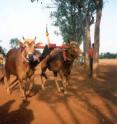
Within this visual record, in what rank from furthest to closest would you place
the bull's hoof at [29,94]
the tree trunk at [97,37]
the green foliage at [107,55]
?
the green foliage at [107,55]
the tree trunk at [97,37]
the bull's hoof at [29,94]

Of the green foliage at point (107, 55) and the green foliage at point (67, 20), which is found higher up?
the green foliage at point (67, 20)

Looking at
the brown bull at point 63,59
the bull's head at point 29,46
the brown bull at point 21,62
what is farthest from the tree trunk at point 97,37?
the bull's head at point 29,46

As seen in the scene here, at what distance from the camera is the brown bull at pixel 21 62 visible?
16.2m

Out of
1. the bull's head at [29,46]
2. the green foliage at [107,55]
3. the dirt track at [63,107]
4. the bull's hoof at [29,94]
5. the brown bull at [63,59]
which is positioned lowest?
the green foliage at [107,55]

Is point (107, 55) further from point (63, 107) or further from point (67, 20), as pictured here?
point (63, 107)

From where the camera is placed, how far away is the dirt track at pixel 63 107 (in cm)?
1329

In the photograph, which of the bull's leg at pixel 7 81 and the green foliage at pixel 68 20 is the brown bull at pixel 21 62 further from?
the green foliage at pixel 68 20

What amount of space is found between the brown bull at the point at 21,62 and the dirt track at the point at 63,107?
90cm

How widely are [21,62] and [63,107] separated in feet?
10.2

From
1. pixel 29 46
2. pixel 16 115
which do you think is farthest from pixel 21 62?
pixel 16 115

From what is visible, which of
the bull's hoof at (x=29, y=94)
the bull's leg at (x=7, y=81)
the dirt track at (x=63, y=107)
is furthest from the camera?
the bull's leg at (x=7, y=81)

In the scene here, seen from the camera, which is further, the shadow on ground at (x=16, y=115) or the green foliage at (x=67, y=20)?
the green foliage at (x=67, y=20)

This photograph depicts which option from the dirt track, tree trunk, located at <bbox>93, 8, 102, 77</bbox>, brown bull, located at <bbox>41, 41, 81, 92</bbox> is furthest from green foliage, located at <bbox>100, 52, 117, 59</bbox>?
brown bull, located at <bbox>41, 41, 81, 92</bbox>

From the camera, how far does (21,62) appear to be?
1712 centimetres
